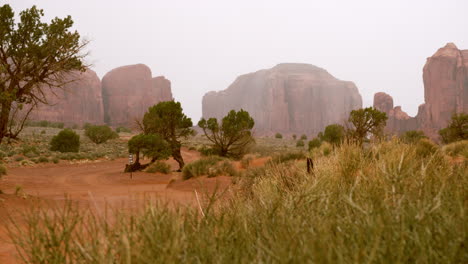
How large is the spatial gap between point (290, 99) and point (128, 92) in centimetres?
5832

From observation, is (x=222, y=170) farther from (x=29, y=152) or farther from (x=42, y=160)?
(x=29, y=152)

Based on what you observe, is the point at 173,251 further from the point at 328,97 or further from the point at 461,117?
the point at 328,97

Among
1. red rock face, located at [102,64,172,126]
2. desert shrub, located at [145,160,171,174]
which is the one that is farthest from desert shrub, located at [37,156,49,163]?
red rock face, located at [102,64,172,126]

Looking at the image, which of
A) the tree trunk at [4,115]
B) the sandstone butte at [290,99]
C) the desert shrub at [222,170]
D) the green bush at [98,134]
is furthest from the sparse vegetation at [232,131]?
the sandstone butte at [290,99]

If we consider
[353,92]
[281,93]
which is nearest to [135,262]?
[281,93]

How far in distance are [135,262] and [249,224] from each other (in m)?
1.06

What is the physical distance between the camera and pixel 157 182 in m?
19.7

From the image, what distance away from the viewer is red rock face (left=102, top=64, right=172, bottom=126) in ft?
339

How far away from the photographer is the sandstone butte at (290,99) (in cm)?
12332

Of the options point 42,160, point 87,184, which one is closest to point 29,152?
point 42,160

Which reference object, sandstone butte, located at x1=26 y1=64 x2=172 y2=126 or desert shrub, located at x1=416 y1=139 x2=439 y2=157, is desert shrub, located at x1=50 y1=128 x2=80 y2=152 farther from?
sandstone butte, located at x1=26 y1=64 x2=172 y2=126

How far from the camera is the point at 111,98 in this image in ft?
343

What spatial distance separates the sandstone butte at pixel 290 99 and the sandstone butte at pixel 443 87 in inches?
1724

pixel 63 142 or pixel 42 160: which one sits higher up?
pixel 63 142
